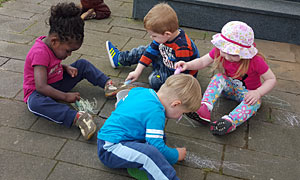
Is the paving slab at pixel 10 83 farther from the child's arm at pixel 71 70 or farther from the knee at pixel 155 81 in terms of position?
the knee at pixel 155 81

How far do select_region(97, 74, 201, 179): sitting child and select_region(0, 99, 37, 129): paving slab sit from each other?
2.69 ft

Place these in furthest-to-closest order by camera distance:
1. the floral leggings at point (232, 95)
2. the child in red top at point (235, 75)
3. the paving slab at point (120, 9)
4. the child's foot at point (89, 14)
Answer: the paving slab at point (120, 9), the child's foot at point (89, 14), the floral leggings at point (232, 95), the child in red top at point (235, 75)

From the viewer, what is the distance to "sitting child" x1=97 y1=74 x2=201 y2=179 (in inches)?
87.4

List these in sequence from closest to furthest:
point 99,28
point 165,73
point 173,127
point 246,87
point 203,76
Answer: point 173,127
point 246,87
point 165,73
point 203,76
point 99,28

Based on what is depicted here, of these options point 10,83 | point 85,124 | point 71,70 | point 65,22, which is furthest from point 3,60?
point 85,124

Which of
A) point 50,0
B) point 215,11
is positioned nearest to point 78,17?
point 215,11

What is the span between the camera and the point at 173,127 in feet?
9.75

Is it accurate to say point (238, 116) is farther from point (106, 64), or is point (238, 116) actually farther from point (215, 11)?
point (215, 11)

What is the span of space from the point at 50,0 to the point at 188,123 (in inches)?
138

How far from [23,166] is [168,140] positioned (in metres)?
1.10

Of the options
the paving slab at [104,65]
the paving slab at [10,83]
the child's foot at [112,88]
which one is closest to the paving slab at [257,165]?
the child's foot at [112,88]

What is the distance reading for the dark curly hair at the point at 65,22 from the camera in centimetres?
279

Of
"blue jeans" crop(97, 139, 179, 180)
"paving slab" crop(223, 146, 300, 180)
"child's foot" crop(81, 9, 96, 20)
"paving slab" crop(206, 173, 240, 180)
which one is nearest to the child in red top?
"paving slab" crop(223, 146, 300, 180)

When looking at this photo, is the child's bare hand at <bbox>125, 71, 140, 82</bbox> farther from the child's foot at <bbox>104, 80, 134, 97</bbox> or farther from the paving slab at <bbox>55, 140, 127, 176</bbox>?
the paving slab at <bbox>55, 140, 127, 176</bbox>
